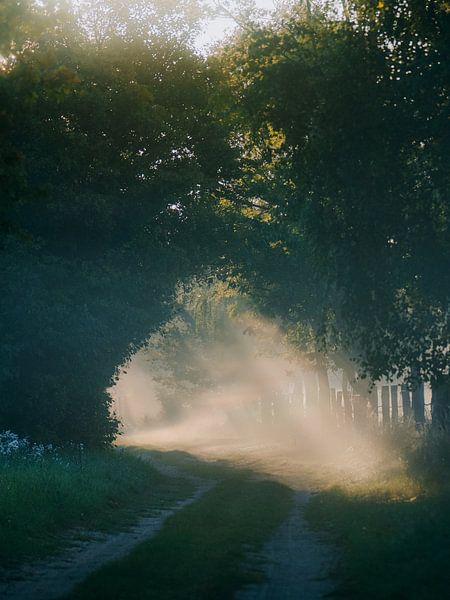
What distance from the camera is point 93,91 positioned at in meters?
30.7

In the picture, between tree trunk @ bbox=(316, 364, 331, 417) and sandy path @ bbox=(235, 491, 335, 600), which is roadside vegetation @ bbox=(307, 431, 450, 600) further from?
tree trunk @ bbox=(316, 364, 331, 417)

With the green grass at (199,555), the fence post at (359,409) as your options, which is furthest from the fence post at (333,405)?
the green grass at (199,555)

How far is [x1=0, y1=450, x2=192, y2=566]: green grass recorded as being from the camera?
51.8 ft

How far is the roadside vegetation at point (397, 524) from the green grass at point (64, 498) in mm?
4335

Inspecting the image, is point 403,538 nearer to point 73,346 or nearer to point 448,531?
point 448,531

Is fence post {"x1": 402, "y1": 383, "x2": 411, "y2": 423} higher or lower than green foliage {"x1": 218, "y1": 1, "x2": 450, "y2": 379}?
lower

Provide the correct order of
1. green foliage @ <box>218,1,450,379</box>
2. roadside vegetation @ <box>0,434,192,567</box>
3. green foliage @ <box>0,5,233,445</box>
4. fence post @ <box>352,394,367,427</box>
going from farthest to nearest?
fence post @ <box>352,394,367,427</box>
green foliage @ <box>0,5,233,445</box>
green foliage @ <box>218,1,450,379</box>
roadside vegetation @ <box>0,434,192,567</box>

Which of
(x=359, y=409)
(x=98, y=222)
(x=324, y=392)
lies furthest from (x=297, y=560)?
(x=324, y=392)

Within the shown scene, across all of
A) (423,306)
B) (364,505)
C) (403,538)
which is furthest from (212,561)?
(423,306)

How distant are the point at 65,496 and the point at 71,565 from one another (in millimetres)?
6271

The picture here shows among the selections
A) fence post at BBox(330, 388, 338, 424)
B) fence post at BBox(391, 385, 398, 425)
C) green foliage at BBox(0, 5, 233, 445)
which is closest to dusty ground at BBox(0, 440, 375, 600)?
green foliage at BBox(0, 5, 233, 445)

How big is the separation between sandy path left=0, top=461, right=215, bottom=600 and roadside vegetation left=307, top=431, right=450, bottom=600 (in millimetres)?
3296

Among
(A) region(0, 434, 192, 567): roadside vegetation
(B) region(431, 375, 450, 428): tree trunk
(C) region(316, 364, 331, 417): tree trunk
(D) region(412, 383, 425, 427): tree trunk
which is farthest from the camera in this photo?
(C) region(316, 364, 331, 417): tree trunk

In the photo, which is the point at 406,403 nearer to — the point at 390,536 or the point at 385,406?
the point at 385,406
